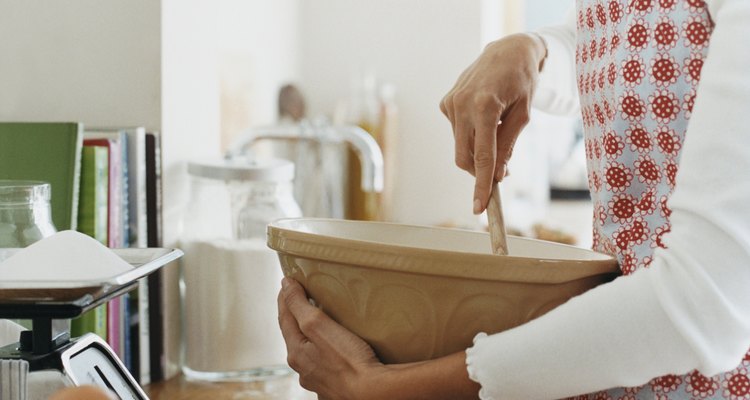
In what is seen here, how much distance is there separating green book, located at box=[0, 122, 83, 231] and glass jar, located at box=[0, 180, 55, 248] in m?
0.23

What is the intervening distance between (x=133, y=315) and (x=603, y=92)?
66 centimetres

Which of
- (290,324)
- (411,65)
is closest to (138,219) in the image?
(290,324)

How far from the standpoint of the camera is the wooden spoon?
0.71m

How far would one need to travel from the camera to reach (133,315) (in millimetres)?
1077

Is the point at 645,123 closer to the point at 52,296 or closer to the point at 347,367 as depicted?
the point at 347,367

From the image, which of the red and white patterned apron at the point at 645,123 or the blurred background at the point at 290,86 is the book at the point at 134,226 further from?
the red and white patterned apron at the point at 645,123

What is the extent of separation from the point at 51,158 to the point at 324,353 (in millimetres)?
502

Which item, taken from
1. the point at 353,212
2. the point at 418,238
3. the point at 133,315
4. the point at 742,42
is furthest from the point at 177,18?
the point at 353,212

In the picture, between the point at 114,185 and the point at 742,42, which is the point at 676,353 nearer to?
the point at 742,42

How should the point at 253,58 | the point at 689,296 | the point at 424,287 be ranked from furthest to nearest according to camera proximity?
the point at 253,58 < the point at 424,287 < the point at 689,296

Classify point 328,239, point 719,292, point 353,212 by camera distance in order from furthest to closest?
point 353,212
point 328,239
point 719,292

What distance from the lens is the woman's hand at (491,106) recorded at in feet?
2.37

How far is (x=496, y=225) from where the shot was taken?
0.72 metres

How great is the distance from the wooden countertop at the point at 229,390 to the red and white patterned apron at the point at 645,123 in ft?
1.50
